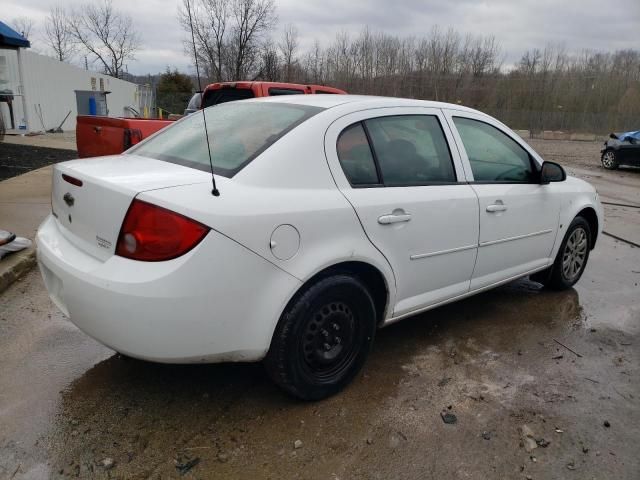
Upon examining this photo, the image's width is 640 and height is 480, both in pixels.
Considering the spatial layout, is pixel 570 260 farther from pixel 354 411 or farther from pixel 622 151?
pixel 622 151

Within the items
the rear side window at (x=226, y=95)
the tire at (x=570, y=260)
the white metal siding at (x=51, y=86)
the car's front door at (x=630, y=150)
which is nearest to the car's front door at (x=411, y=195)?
the tire at (x=570, y=260)

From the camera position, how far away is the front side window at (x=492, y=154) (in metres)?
3.68

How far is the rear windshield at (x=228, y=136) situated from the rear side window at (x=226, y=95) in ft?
13.9

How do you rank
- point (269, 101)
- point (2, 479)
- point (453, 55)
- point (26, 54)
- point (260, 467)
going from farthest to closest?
point (453, 55)
point (26, 54)
point (269, 101)
point (260, 467)
point (2, 479)

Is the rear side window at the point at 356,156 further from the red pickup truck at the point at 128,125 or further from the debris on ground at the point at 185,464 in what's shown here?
the red pickup truck at the point at 128,125

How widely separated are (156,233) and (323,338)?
108cm

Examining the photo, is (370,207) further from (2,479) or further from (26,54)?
(26,54)

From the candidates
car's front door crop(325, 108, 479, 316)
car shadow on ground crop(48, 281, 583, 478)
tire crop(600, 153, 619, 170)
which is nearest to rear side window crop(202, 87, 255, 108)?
car's front door crop(325, 108, 479, 316)

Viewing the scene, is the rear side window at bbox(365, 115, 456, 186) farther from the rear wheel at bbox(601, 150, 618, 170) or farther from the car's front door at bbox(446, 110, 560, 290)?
the rear wheel at bbox(601, 150, 618, 170)

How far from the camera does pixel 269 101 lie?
3.39 metres

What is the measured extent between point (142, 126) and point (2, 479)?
5.00 metres

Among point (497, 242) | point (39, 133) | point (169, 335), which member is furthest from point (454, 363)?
point (39, 133)

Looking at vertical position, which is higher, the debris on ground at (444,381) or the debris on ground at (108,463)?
the debris on ground at (108,463)

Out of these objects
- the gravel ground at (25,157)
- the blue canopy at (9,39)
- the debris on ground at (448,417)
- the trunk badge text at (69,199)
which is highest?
the blue canopy at (9,39)
